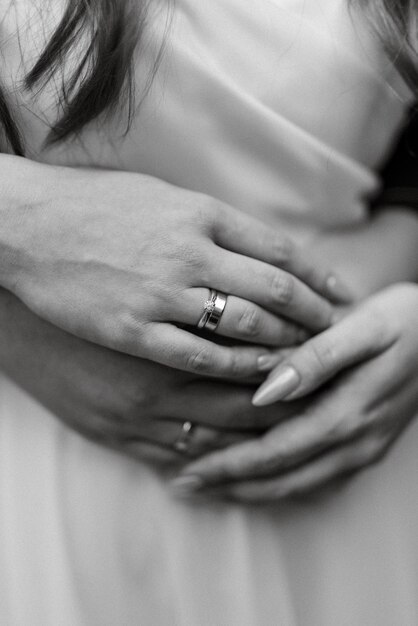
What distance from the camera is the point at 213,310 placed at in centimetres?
72

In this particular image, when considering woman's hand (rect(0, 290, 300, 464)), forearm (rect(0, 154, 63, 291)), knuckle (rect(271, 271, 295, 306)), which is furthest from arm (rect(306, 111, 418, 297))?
forearm (rect(0, 154, 63, 291))

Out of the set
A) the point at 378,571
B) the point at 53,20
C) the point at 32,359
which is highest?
the point at 53,20

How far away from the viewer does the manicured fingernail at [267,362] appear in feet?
2.50

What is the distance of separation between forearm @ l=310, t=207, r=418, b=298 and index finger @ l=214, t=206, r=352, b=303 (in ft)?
0.15

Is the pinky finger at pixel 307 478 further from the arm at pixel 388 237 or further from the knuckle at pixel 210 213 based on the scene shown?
the knuckle at pixel 210 213

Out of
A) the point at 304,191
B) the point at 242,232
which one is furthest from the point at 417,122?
the point at 242,232

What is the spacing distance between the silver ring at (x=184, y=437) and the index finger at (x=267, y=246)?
213mm

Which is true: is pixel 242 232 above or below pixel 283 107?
below

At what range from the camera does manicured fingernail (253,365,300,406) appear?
0.75 m

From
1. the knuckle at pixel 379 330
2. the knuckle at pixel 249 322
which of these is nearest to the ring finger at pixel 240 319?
the knuckle at pixel 249 322

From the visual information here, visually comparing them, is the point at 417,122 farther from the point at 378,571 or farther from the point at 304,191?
the point at 378,571

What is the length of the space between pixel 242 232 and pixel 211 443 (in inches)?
10.2

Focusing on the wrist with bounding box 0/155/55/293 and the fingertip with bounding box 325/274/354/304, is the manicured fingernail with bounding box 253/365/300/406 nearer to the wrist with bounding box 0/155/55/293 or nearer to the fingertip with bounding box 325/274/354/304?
the fingertip with bounding box 325/274/354/304

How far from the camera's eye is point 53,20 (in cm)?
68
